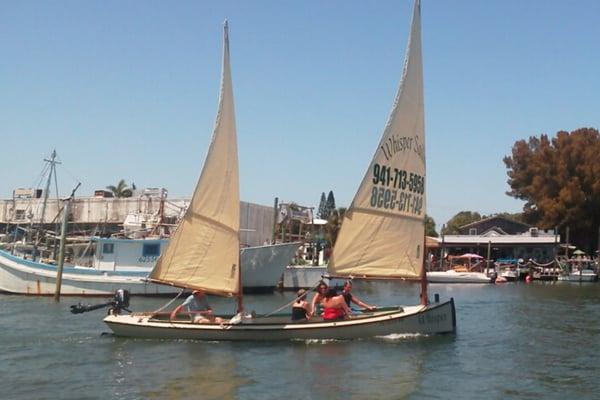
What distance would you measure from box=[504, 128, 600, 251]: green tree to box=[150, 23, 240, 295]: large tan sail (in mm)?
69499

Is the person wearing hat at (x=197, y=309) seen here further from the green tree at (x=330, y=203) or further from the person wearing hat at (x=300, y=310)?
the green tree at (x=330, y=203)

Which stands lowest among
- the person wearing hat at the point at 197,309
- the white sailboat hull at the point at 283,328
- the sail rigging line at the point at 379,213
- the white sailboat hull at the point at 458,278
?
the white sailboat hull at the point at 283,328

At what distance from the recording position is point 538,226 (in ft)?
312

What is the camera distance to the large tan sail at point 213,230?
27062 millimetres

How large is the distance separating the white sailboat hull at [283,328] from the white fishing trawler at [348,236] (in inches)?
1.5

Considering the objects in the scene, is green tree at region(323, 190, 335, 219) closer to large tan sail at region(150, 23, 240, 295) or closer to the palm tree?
the palm tree

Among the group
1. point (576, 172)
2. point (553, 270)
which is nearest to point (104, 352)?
point (553, 270)

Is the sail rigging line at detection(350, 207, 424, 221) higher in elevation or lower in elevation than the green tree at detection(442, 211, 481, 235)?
lower

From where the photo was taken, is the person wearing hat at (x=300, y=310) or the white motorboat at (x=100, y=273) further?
the white motorboat at (x=100, y=273)

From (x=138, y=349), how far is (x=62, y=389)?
18.9ft

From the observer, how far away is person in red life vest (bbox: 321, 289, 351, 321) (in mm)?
26344

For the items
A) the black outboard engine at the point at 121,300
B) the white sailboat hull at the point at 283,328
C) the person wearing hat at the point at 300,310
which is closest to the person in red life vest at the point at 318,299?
the person wearing hat at the point at 300,310

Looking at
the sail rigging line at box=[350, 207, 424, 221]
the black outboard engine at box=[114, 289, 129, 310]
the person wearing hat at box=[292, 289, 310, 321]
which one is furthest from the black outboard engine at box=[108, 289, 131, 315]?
the sail rigging line at box=[350, 207, 424, 221]

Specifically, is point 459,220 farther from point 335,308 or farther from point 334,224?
point 335,308
